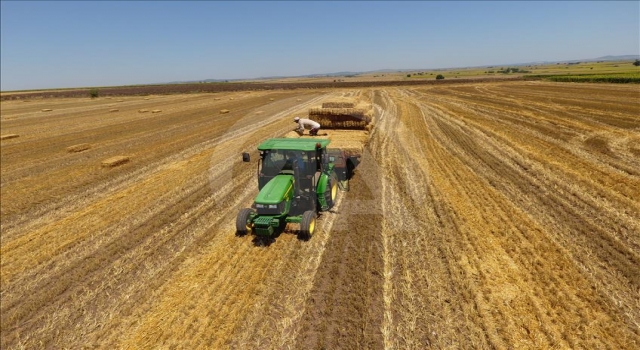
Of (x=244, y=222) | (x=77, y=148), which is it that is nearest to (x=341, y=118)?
(x=244, y=222)

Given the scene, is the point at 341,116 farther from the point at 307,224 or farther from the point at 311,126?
the point at 307,224

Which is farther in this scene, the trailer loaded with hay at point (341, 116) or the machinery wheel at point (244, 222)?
the trailer loaded with hay at point (341, 116)

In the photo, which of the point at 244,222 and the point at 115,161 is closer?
the point at 244,222

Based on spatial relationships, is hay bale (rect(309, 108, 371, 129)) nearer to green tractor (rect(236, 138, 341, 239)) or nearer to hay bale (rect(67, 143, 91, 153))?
green tractor (rect(236, 138, 341, 239))

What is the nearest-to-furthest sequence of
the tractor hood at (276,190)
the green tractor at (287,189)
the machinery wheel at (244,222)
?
the tractor hood at (276,190), the green tractor at (287,189), the machinery wheel at (244,222)

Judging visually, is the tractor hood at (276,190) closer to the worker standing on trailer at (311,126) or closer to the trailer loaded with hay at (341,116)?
the worker standing on trailer at (311,126)

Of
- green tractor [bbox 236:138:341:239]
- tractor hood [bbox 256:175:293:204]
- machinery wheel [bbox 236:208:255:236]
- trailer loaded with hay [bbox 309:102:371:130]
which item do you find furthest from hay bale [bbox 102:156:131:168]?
tractor hood [bbox 256:175:293:204]

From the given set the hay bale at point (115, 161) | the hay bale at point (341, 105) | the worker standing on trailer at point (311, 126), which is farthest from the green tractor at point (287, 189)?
the hay bale at point (341, 105)
